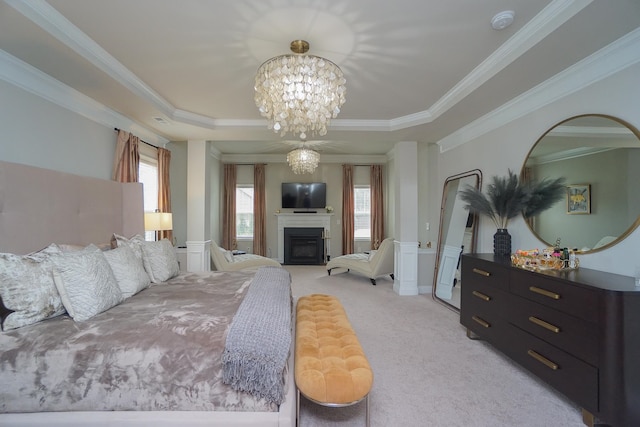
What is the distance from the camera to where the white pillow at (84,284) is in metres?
1.71

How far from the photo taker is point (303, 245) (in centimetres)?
734

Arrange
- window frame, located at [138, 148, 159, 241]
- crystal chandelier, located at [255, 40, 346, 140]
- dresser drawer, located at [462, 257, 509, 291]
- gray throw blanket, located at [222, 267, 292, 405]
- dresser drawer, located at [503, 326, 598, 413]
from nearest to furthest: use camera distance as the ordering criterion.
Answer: gray throw blanket, located at [222, 267, 292, 405] < dresser drawer, located at [503, 326, 598, 413] < crystal chandelier, located at [255, 40, 346, 140] < dresser drawer, located at [462, 257, 509, 291] < window frame, located at [138, 148, 159, 241]

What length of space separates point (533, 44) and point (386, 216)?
559cm

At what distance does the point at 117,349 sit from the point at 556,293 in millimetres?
2754

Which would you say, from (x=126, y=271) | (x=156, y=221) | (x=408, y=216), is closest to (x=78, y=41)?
(x=126, y=271)

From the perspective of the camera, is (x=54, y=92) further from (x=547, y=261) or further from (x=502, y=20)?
(x=547, y=261)

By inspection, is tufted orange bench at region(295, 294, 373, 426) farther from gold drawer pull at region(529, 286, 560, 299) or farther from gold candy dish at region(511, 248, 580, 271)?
gold candy dish at region(511, 248, 580, 271)

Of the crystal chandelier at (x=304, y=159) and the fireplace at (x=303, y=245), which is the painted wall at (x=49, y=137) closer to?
the crystal chandelier at (x=304, y=159)

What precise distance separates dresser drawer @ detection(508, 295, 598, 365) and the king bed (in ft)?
5.98

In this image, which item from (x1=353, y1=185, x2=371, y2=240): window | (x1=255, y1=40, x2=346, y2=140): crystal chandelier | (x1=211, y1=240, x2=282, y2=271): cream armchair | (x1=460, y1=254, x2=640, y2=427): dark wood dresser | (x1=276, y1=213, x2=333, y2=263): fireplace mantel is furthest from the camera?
(x1=353, y1=185, x2=371, y2=240): window

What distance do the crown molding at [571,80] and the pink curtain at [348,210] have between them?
3994mm

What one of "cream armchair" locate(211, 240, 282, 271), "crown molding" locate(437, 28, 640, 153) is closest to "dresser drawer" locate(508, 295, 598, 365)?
"crown molding" locate(437, 28, 640, 153)

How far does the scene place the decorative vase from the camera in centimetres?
279

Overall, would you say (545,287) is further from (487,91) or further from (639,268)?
(487,91)
